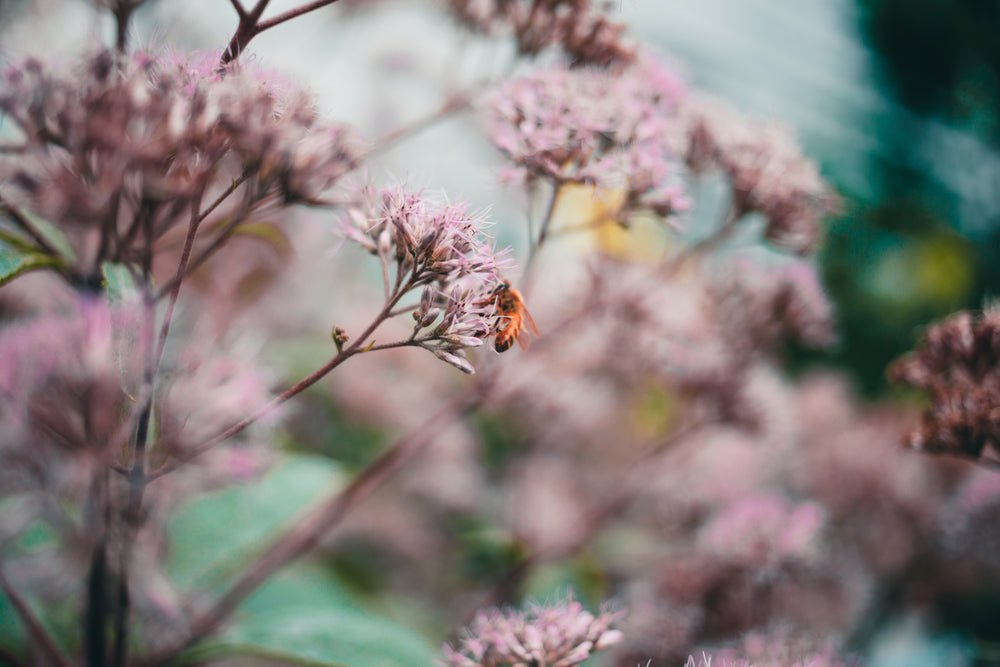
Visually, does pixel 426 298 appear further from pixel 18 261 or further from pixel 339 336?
pixel 18 261

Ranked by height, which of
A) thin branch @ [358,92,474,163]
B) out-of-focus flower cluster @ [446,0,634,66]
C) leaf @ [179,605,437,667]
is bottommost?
leaf @ [179,605,437,667]

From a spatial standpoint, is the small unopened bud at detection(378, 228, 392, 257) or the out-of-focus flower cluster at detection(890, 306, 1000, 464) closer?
the small unopened bud at detection(378, 228, 392, 257)

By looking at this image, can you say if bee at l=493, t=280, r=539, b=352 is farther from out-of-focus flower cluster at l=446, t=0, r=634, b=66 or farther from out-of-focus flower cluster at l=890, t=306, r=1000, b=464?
out-of-focus flower cluster at l=890, t=306, r=1000, b=464

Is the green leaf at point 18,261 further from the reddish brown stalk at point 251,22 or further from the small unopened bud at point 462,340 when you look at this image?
the small unopened bud at point 462,340

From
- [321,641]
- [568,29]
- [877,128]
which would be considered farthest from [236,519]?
[877,128]

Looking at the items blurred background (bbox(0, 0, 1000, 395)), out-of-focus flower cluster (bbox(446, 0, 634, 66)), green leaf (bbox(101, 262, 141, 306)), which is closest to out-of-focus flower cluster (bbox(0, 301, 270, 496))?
green leaf (bbox(101, 262, 141, 306))

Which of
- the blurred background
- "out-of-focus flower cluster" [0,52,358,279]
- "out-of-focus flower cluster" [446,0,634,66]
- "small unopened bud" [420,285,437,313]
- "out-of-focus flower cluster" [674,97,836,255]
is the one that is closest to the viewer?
"out-of-focus flower cluster" [0,52,358,279]

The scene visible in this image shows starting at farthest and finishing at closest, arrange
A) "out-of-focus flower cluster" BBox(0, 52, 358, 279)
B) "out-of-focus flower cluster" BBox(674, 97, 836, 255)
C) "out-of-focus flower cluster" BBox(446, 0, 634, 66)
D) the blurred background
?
the blurred background, "out-of-focus flower cluster" BBox(674, 97, 836, 255), "out-of-focus flower cluster" BBox(446, 0, 634, 66), "out-of-focus flower cluster" BBox(0, 52, 358, 279)

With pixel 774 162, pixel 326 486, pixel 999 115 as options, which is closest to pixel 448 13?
pixel 774 162
